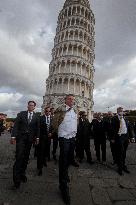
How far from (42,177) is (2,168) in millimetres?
1543

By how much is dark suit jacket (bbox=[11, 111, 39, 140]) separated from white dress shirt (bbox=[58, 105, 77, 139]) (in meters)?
0.88

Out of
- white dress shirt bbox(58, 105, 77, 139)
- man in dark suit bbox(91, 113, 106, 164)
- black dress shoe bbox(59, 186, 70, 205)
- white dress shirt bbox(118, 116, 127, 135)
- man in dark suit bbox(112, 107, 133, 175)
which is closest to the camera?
black dress shoe bbox(59, 186, 70, 205)

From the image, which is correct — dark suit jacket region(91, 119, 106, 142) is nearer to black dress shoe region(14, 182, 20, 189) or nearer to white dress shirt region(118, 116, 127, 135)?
white dress shirt region(118, 116, 127, 135)

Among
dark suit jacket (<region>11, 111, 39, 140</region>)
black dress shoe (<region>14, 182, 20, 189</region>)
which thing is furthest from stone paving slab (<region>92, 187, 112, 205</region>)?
dark suit jacket (<region>11, 111, 39, 140</region>)

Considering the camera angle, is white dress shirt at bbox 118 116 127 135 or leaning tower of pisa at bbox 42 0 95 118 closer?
white dress shirt at bbox 118 116 127 135

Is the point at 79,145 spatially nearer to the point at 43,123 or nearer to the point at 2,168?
the point at 43,123

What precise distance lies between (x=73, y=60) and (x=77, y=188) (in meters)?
48.6

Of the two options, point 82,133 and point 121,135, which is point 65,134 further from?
point 82,133

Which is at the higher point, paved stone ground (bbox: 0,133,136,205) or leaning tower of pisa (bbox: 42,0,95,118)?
leaning tower of pisa (bbox: 42,0,95,118)

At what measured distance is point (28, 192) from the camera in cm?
480

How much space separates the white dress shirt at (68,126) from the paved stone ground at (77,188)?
4.01ft

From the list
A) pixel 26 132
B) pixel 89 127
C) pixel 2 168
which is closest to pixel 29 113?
pixel 26 132

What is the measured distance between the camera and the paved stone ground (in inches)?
172

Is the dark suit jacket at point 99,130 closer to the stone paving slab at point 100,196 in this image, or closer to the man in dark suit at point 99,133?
the man in dark suit at point 99,133
